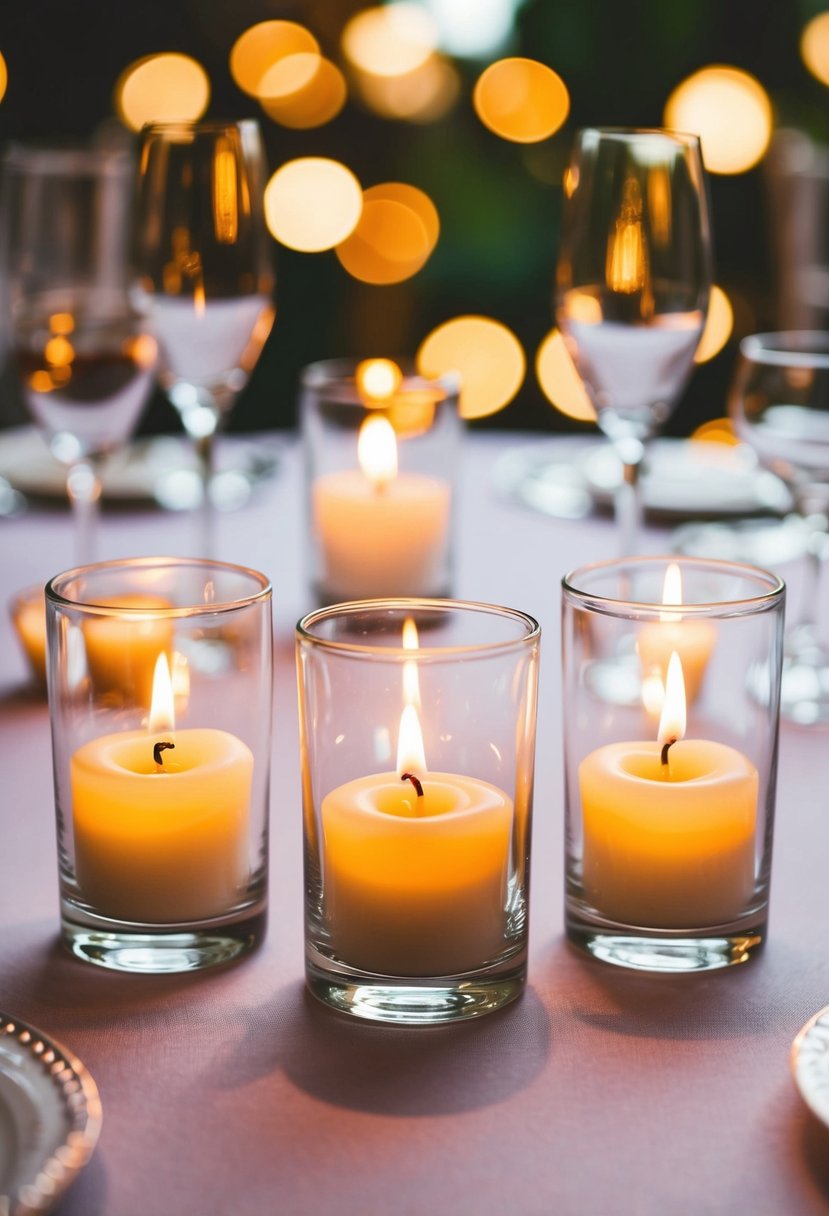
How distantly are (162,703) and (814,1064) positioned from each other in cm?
29

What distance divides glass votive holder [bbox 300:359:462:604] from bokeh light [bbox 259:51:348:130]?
1.86m

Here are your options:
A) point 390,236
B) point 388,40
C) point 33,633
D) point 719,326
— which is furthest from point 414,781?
point 390,236

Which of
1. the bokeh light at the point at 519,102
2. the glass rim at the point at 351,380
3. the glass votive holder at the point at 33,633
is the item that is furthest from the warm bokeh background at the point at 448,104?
the glass votive holder at the point at 33,633

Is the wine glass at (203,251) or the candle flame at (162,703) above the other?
the wine glass at (203,251)

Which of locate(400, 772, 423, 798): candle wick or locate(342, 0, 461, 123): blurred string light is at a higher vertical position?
locate(342, 0, 461, 123): blurred string light

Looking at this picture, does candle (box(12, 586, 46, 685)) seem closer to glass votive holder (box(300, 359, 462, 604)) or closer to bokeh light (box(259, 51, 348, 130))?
glass votive holder (box(300, 359, 462, 604))

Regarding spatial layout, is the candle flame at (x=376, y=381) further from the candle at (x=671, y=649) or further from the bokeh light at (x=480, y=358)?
the bokeh light at (x=480, y=358)

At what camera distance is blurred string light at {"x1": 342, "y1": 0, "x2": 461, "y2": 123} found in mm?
2754

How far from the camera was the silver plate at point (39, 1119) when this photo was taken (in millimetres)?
413

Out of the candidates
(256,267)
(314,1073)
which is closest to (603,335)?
(256,267)

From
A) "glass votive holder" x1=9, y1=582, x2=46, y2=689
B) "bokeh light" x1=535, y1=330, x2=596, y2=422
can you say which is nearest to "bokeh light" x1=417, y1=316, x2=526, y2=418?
"bokeh light" x1=535, y1=330, x2=596, y2=422

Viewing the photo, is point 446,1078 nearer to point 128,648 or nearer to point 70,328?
point 128,648

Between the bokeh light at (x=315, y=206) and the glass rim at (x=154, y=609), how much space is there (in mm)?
2288

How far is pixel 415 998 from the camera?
557mm
